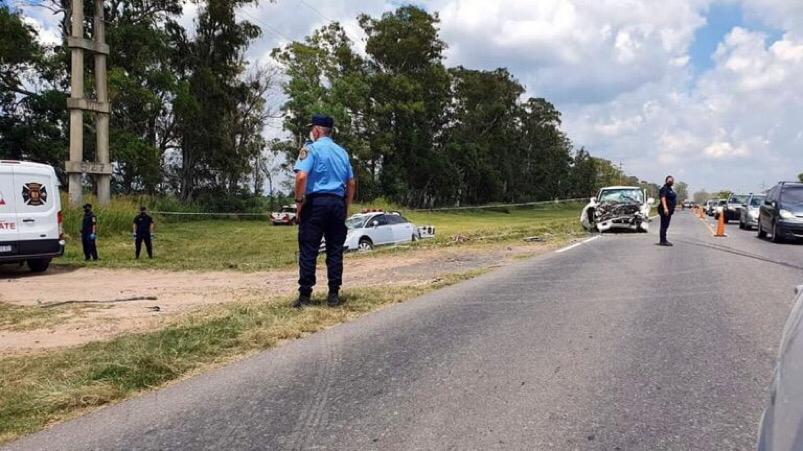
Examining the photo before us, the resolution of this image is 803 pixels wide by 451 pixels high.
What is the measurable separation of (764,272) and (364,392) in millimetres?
8784

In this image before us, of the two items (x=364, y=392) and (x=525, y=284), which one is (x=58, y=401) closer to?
(x=364, y=392)

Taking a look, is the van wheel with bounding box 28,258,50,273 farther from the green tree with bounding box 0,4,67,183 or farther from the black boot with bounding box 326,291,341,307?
the green tree with bounding box 0,4,67,183

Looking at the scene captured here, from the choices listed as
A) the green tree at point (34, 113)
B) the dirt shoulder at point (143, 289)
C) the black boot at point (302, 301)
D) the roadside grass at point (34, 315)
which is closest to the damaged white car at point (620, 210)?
the dirt shoulder at point (143, 289)

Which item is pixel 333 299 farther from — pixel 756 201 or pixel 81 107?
pixel 756 201

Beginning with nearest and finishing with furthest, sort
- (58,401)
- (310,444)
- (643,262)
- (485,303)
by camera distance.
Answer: (310,444)
(58,401)
(485,303)
(643,262)

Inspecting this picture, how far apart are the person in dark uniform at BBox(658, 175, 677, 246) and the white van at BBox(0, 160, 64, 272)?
576 inches

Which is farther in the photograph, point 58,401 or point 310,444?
point 58,401

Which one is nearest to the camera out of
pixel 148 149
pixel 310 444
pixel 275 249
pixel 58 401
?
pixel 310 444

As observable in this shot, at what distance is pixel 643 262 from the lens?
1180 centimetres

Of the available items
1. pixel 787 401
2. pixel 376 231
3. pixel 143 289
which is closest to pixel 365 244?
pixel 376 231

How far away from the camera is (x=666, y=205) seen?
15.7 m

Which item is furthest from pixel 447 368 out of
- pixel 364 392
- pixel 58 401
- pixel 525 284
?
pixel 525 284

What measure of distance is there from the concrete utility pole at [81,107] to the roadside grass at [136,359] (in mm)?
20681

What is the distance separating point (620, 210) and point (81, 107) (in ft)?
69.8
